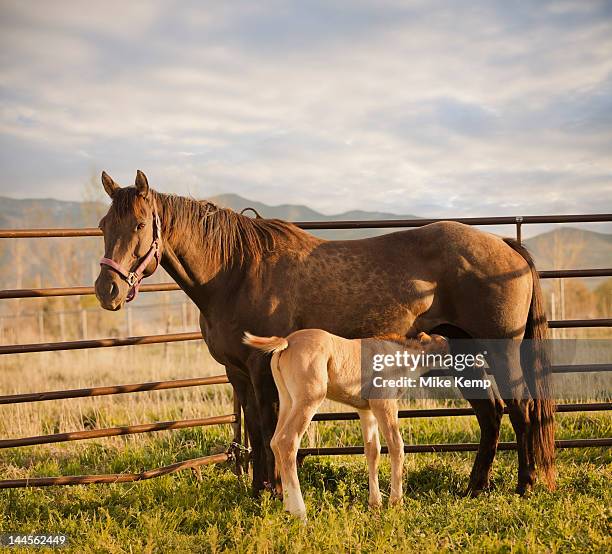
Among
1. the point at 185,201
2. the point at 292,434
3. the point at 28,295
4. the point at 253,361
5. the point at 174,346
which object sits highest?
the point at 185,201

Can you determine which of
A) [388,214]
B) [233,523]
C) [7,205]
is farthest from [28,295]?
[388,214]

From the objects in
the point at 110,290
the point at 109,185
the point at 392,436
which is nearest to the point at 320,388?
the point at 392,436

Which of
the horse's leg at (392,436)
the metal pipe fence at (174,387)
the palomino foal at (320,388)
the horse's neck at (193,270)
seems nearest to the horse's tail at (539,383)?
the metal pipe fence at (174,387)

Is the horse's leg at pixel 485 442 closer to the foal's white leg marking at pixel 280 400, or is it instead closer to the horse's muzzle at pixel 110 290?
the foal's white leg marking at pixel 280 400

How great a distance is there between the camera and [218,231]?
4.49 m

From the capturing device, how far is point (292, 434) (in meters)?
3.86

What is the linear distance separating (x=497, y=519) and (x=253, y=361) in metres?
1.88

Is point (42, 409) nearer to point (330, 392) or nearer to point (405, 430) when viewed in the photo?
point (405, 430)

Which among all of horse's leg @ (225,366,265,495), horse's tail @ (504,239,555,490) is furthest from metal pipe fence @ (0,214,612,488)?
horse's leg @ (225,366,265,495)

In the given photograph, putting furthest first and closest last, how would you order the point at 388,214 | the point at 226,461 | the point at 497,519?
the point at 388,214, the point at 226,461, the point at 497,519

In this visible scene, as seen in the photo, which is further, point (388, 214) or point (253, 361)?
point (388, 214)

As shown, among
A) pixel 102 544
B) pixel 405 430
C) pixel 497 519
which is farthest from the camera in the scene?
pixel 405 430

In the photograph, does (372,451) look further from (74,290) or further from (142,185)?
(74,290)

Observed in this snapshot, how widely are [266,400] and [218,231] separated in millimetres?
1294
